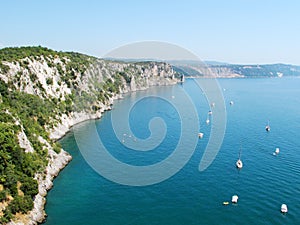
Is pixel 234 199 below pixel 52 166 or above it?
above

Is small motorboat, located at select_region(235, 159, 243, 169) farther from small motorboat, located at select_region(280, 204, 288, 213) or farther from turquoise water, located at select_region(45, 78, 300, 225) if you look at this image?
small motorboat, located at select_region(280, 204, 288, 213)

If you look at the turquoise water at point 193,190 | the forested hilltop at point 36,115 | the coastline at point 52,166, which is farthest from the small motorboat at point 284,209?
the forested hilltop at point 36,115

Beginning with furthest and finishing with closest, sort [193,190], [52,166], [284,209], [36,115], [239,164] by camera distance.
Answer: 1. [36,115]
2. [239,164]
3. [52,166]
4. [193,190]
5. [284,209]

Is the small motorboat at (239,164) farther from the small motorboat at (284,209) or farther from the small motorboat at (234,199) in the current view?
the small motorboat at (284,209)

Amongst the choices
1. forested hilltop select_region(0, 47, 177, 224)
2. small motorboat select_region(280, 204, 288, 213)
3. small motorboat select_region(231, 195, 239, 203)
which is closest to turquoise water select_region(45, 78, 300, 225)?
small motorboat select_region(280, 204, 288, 213)

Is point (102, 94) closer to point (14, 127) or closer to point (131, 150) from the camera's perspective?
point (131, 150)

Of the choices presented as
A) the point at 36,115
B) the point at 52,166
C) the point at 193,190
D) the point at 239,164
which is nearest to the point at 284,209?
the point at 193,190

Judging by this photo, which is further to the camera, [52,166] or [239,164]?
[239,164]

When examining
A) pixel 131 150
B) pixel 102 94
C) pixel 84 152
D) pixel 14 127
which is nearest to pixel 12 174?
pixel 14 127

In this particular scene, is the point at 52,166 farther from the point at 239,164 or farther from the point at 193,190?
the point at 239,164

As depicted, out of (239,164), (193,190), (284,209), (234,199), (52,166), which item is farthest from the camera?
(239,164)
